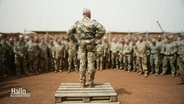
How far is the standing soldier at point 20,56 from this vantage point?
36.3ft

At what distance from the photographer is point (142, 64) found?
1156 cm

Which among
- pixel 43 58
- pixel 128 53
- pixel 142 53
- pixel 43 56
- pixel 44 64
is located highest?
pixel 142 53

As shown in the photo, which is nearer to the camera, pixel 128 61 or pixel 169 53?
pixel 169 53

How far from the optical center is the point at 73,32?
632cm

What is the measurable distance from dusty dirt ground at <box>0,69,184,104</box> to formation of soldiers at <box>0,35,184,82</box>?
2.60 feet

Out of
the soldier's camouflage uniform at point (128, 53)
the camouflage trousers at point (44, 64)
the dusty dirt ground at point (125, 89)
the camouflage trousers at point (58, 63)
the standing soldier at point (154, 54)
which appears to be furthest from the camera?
the soldier's camouflage uniform at point (128, 53)

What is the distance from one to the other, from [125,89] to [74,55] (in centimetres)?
481

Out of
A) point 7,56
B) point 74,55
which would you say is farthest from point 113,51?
point 7,56

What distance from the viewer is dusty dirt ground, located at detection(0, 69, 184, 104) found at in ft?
23.1

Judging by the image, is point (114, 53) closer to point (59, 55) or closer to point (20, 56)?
point (59, 55)

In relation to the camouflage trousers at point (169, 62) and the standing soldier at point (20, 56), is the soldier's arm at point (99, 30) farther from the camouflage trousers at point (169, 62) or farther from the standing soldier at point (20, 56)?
the camouflage trousers at point (169, 62)

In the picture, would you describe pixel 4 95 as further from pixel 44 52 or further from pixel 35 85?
pixel 44 52

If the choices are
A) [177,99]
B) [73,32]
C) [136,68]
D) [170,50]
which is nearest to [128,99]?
[177,99]

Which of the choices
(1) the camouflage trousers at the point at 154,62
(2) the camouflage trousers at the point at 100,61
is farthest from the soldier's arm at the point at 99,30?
(2) the camouflage trousers at the point at 100,61
